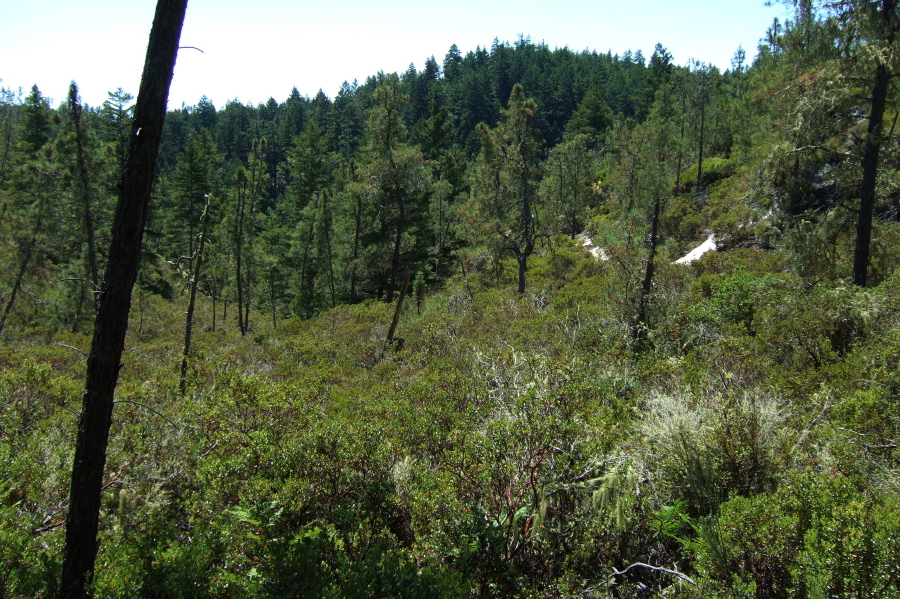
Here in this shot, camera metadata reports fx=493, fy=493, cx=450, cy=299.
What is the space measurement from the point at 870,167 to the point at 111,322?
12.2 m

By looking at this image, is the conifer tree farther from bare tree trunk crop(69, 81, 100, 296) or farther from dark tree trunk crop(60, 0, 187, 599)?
dark tree trunk crop(60, 0, 187, 599)

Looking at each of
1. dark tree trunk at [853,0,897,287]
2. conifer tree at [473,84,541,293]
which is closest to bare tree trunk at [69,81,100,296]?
conifer tree at [473,84,541,293]

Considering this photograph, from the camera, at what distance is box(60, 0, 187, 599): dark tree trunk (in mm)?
3516

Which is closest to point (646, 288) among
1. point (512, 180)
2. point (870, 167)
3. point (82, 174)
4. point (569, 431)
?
point (870, 167)

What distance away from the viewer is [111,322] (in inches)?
141

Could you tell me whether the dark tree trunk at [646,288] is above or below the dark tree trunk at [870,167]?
below

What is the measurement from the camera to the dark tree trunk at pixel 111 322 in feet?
11.5

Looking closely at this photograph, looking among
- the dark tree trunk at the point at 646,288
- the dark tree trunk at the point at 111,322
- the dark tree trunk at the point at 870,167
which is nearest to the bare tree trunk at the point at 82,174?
the dark tree trunk at the point at 111,322

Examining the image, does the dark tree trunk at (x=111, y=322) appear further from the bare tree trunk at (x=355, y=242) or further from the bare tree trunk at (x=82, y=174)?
the bare tree trunk at (x=355, y=242)

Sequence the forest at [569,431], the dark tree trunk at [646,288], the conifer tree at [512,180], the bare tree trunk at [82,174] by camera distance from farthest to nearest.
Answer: the conifer tree at [512,180] → the bare tree trunk at [82,174] → the dark tree trunk at [646,288] → the forest at [569,431]

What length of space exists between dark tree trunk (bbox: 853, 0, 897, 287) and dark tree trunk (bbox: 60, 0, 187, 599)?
11.5 metres

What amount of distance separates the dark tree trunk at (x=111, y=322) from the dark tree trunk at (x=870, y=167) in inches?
451

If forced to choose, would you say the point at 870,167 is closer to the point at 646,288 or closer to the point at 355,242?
the point at 646,288

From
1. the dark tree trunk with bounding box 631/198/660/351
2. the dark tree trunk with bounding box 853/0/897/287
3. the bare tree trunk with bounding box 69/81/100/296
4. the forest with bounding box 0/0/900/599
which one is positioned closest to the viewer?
the forest with bounding box 0/0/900/599
